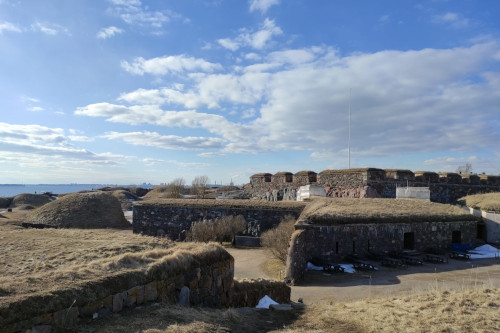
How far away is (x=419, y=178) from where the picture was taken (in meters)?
24.6

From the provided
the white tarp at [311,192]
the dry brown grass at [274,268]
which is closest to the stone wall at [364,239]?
the dry brown grass at [274,268]

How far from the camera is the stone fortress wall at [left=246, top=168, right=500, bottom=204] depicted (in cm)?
2350

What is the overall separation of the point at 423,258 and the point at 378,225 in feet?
7.56

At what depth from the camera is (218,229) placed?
1947 cm

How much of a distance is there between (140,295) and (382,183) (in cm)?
2097

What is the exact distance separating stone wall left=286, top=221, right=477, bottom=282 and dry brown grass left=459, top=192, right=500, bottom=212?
263 centimetres

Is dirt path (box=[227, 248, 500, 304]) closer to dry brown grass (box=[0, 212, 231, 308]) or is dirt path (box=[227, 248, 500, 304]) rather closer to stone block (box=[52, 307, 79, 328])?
dry brown grass (box=[0, 212, 231, 308])

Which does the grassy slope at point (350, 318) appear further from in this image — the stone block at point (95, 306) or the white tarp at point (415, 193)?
the white tarp at point (415, 193)

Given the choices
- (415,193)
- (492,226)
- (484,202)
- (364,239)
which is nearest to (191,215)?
(364,239)

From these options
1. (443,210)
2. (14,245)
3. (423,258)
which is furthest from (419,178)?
(14,245)

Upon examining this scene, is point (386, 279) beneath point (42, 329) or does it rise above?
beneath

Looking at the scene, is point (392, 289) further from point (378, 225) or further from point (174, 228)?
point (174, 228)

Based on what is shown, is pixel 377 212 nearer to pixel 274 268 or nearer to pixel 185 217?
pixel 274 268

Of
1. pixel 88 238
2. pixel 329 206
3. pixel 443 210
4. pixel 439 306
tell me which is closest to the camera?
pixel 439 306
